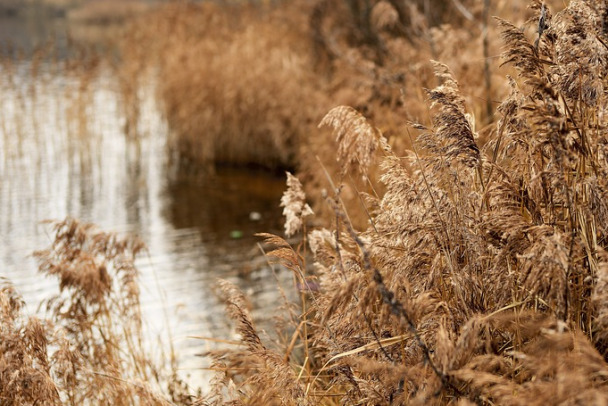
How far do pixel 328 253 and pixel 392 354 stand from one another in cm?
77

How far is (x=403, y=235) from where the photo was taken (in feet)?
7.64

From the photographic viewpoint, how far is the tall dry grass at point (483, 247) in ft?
6.52

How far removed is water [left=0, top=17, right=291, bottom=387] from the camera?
6133mm

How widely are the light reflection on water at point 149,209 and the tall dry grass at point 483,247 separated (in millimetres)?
2790

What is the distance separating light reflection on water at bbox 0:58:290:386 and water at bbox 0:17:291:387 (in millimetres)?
13

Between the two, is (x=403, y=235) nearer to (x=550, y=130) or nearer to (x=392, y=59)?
(x=550, y=130)

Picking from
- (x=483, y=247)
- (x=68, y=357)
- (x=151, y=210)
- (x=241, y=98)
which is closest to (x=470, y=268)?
(x=483, y=247)

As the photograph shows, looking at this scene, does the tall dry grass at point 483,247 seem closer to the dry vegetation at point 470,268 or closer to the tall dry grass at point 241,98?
the dry vegetation at point 470,268

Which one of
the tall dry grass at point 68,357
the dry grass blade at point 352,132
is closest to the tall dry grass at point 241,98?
the tall dry grass at point 68,357

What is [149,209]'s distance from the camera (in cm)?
888

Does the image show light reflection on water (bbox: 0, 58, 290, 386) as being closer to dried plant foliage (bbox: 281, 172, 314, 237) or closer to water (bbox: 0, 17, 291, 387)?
water (bbox: 0, 17, 291, 387)

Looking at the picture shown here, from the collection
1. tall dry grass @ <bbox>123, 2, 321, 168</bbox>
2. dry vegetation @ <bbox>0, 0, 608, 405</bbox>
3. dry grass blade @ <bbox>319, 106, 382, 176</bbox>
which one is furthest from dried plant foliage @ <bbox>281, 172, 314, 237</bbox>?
tall dry grass @ <bbox>123, 2, 321, 168</bbox>

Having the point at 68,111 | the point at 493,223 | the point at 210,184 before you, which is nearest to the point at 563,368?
the point at 493,223

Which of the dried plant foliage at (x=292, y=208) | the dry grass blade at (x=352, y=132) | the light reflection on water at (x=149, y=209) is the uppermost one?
the dry grass blade at (x=352, y=132)
